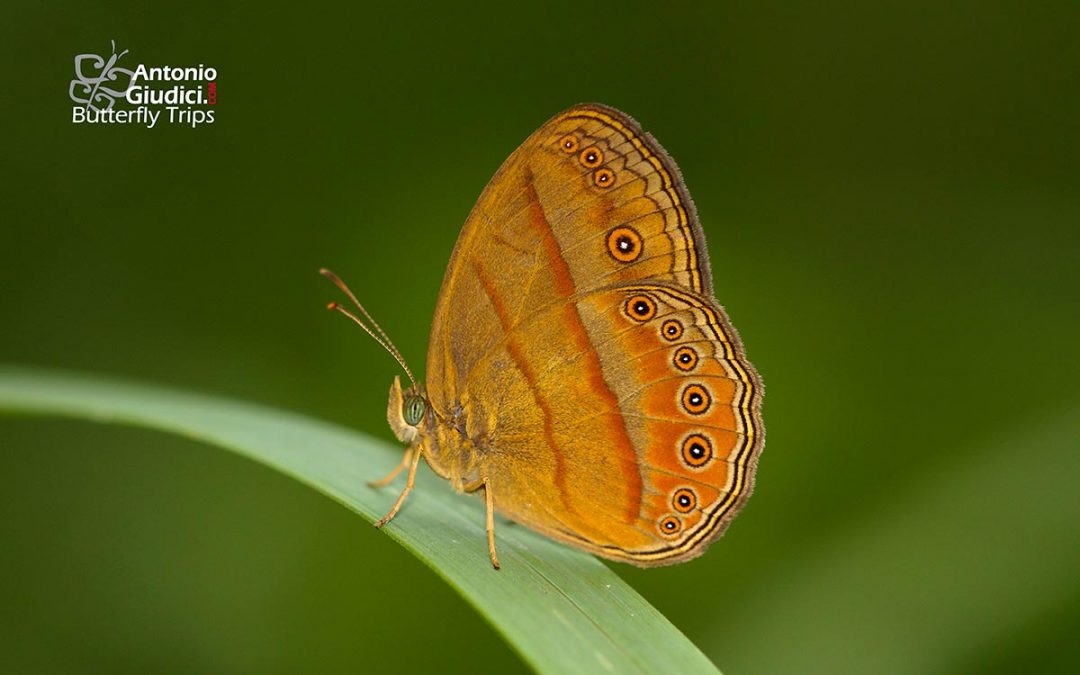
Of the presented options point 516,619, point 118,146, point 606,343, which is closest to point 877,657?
point 606,343

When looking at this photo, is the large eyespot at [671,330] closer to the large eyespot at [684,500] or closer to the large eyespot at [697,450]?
the large eyespot at [697,450]

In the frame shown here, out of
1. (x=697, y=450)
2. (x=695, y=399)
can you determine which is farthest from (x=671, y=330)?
(x=697, y=450)

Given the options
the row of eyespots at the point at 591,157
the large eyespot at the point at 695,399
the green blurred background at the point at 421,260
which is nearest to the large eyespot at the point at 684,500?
the large eyespot at the point at 695,399

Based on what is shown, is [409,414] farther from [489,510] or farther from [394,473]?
[489,510]

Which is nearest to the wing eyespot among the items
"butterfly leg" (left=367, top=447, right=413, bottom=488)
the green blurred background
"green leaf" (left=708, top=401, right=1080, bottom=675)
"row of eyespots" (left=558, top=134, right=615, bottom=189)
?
"row of eyespots" (left=558, top=134, right=615, bottom=189)

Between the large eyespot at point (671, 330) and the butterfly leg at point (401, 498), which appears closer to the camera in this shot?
the butterfly leg at point (401, 498)

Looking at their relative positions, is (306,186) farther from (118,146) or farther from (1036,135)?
(1036,135)
